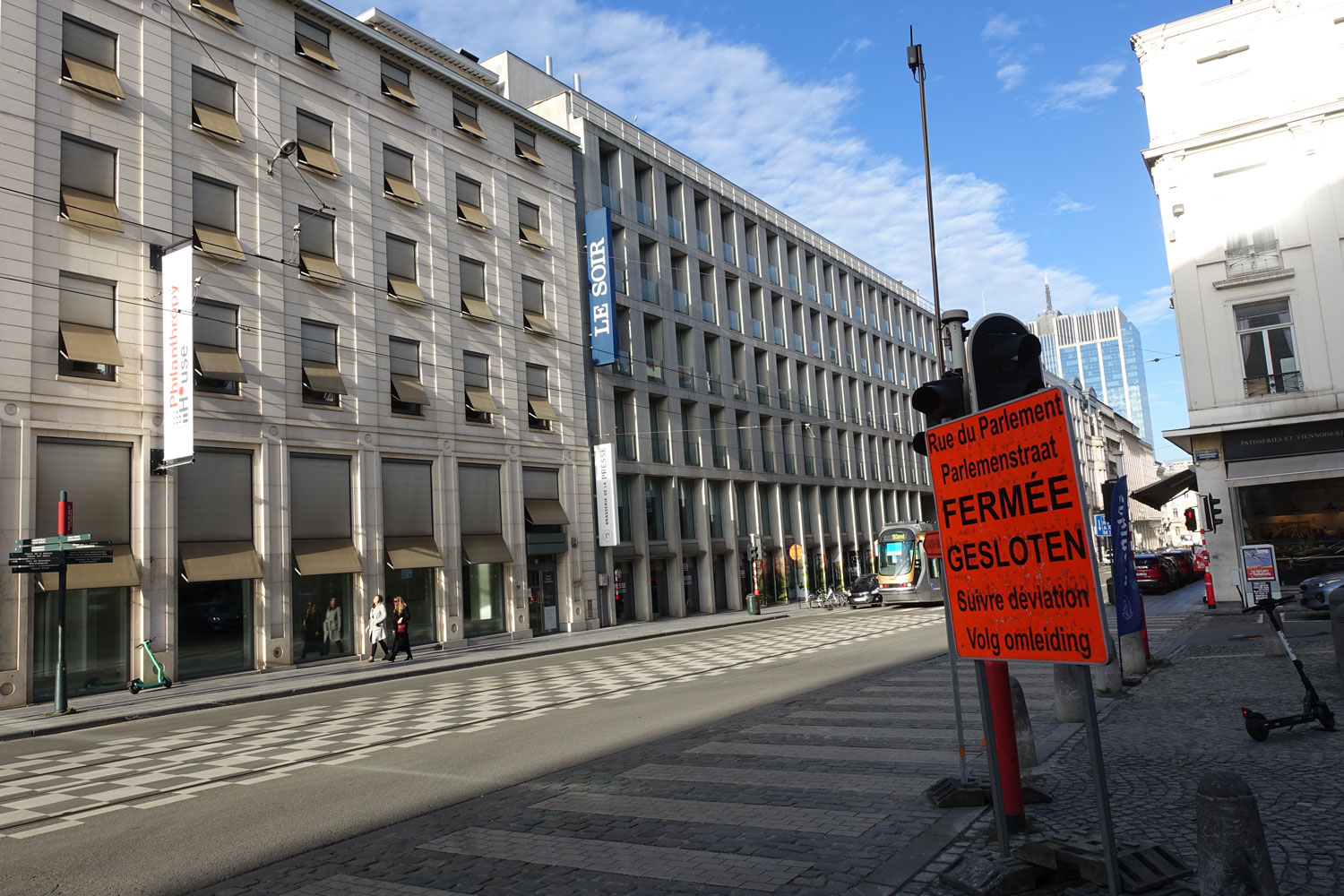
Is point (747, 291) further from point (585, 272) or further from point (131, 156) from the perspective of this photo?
point (131, 156)

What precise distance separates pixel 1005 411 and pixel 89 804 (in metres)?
8.94

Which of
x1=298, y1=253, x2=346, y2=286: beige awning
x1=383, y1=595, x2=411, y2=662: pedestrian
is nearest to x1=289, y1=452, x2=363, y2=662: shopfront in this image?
x1=383, y1=595, x2=411, y2=662: pedestrian

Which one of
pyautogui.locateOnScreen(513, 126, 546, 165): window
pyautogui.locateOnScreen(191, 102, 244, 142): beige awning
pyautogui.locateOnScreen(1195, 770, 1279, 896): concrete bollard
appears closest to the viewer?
pyautogui.locateOnScreen(1195, 770, 1279, 896): concrete bollard

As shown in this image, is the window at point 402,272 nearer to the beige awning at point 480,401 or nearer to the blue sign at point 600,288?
the beige awning at point 480,401

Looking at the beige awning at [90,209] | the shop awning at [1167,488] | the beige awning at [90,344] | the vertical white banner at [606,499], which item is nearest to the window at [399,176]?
the beige awning at [90,209]

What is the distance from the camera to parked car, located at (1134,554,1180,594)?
120 feet

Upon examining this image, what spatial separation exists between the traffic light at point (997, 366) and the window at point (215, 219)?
2224 centimetres

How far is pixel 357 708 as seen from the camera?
15422 mm

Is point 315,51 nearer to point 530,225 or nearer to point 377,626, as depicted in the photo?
point 530,225

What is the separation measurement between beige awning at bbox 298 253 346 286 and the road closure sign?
2333 centimetres

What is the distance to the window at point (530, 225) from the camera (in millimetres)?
33500

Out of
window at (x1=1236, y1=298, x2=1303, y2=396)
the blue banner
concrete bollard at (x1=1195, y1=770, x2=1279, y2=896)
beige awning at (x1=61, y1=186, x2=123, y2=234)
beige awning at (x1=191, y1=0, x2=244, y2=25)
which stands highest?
beige awning at (x1=191, y1=0, x2=244, y2=25)

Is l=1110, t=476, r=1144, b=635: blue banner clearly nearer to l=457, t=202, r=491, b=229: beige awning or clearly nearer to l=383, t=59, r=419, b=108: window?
l=457, t=202, r=491, b=229: beige awning

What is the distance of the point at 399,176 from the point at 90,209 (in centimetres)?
997
